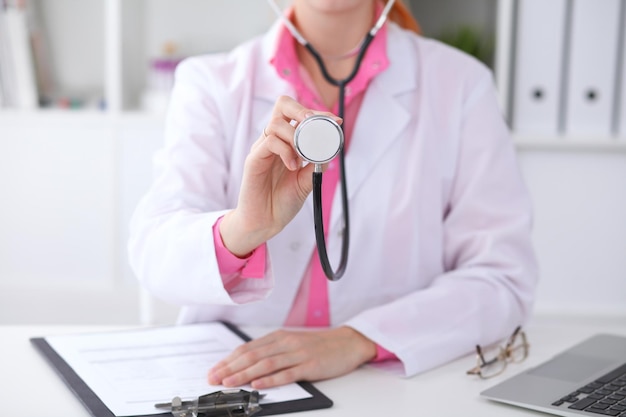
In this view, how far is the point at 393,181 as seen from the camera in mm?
1308

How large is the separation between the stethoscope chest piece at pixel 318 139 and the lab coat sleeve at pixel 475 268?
32cm

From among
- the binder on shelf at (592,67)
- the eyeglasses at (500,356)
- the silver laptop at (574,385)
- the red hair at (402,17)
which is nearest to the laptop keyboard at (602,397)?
the silver laptop at (574,385)

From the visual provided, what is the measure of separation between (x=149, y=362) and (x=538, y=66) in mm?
1467

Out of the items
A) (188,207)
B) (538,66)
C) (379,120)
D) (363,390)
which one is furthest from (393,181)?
(538,66)

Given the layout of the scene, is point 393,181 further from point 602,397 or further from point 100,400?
point 100,400

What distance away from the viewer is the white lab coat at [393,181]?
122 cm

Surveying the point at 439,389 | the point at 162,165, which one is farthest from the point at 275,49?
the point at 439,389

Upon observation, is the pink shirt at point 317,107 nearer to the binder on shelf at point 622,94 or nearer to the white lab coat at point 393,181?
the white lab coat at point 393,181

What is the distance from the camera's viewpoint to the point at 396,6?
1.47m

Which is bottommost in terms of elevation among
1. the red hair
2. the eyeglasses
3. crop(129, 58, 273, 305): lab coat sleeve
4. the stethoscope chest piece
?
the eyeglasses

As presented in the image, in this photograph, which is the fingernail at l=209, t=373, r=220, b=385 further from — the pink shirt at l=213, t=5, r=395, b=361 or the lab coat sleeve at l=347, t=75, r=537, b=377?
the pink shirt at l=213, t=5, r=395, b=361

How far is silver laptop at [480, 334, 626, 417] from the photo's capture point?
855mm

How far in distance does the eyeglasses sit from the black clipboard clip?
298 mm

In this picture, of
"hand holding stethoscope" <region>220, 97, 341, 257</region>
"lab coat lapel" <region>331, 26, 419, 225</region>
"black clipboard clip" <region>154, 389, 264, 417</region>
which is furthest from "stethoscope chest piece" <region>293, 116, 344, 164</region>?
"lab coat lapel" <region>331, 26, 419, 225</region>
